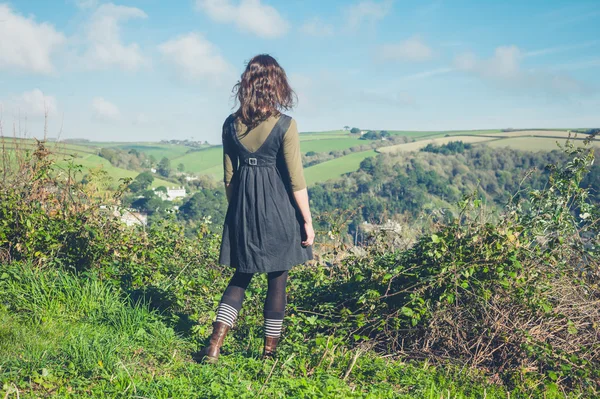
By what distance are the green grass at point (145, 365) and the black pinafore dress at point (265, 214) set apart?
656mm

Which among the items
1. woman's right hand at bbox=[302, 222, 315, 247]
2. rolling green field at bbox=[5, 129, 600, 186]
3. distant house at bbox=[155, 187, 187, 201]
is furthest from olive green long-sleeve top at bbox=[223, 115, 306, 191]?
rolling green field at bbox=[5, 129, 600, 186]

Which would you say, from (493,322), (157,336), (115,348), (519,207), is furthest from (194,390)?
(519,207)

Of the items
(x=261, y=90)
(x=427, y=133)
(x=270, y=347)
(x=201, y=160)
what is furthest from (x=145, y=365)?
(x=427, y=133)

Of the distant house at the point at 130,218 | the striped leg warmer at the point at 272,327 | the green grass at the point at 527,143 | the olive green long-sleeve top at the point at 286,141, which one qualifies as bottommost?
the striped leg warmer at the point at 272,327

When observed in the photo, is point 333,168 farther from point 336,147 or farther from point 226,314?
point 226,314

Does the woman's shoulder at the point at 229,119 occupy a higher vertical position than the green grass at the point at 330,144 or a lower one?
lower

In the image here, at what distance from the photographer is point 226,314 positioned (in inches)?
145

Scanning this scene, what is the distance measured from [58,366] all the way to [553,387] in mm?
3260

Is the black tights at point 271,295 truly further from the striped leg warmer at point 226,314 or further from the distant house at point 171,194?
the distant house at point 171,194

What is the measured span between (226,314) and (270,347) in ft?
1.29

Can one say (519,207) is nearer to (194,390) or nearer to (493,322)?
(493,322)

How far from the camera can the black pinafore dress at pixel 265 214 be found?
3656mm

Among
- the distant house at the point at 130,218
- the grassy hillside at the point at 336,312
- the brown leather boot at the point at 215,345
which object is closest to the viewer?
the grassy hillside at the point at 336,312

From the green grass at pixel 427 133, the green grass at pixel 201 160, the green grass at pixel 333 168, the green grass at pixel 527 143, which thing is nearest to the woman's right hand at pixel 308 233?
the green grass at pixel 333 168
